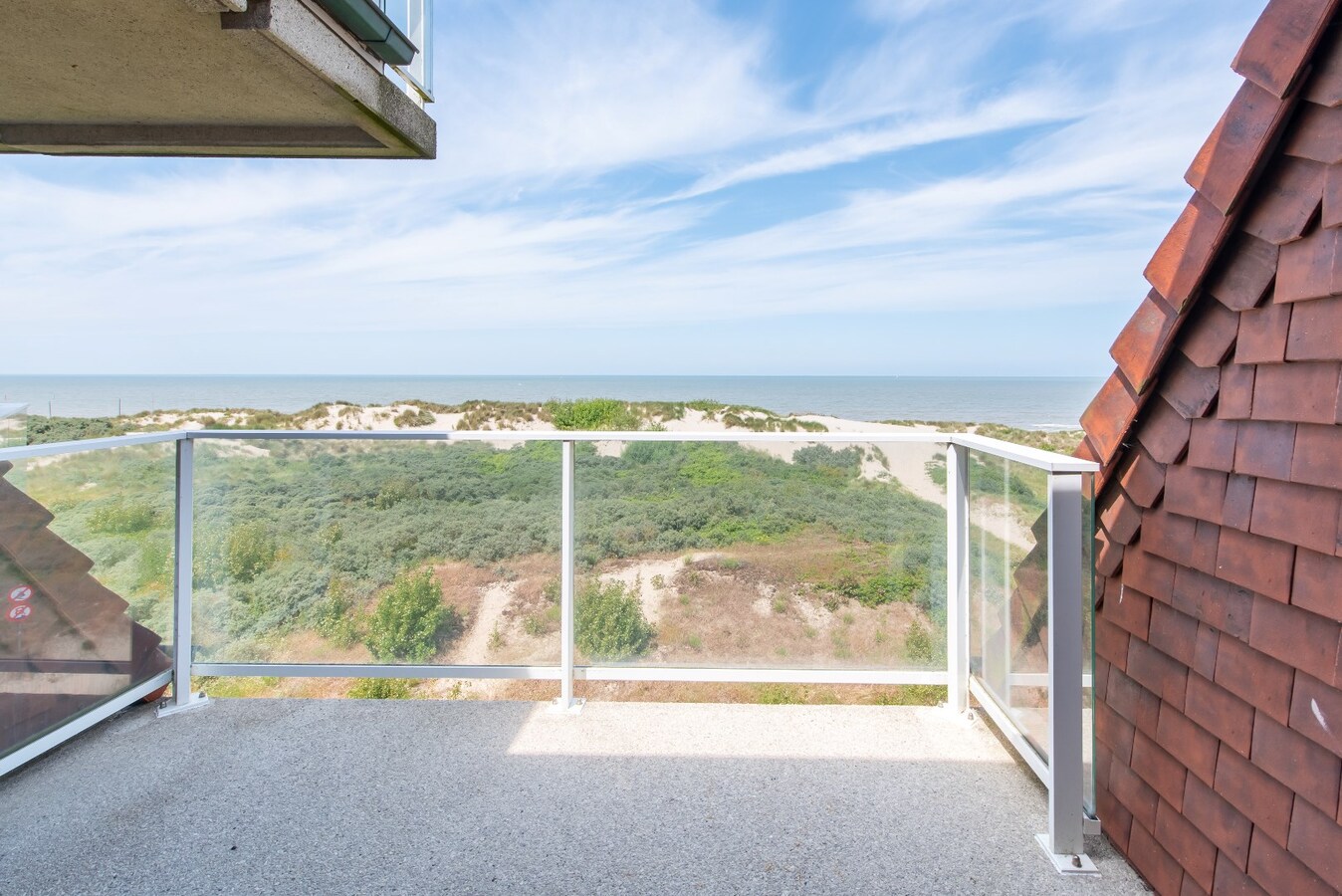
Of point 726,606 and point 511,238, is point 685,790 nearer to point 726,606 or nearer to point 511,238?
point 726,606

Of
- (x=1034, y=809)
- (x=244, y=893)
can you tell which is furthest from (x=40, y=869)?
(x=1034, y=809)

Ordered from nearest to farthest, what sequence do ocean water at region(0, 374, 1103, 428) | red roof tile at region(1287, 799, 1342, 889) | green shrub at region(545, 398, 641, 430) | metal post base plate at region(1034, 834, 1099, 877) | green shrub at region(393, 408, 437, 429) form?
red roof tile at region(1287, 799, 1342, 889), metal post base plate at region(1034, 834, 1099, 877), green shrub at region(545, 398, 641, 430), green shrub at region(393, 408, 437, 429), ocean water at region(0, 374, 1103, 428)

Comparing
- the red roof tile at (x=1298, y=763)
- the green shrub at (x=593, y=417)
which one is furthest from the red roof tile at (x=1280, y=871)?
the green shrub at (x=593, y=417)

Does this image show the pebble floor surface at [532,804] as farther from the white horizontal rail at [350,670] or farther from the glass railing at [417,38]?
the glass railing at [417,38]

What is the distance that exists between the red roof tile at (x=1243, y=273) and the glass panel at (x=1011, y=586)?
1.96 feet

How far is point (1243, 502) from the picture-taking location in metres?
1.46

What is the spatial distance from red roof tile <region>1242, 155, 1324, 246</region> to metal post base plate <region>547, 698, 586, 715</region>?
2.50 m

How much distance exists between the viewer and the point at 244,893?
1772 millimetres

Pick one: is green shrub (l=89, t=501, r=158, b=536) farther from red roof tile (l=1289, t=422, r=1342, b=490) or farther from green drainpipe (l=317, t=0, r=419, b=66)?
red roof tile (l=1289, t=422, r=1342, b=490)

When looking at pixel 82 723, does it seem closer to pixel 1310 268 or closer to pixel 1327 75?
pixel 1310 268

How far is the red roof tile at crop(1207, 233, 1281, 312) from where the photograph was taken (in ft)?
4.63

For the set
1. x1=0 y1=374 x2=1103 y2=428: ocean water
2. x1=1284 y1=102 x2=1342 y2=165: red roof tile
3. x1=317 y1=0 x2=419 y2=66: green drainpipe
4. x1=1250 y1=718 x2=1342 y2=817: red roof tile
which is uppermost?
x1=0 y1=374 x2=1103 y2=428: ocean water

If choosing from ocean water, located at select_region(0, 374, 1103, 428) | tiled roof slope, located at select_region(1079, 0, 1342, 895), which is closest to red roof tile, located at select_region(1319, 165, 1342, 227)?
tiled roof slope, located at select_region(1079, 0, 1342, 895)

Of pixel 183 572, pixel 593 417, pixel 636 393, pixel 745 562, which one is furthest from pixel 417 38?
pixel 636 393
